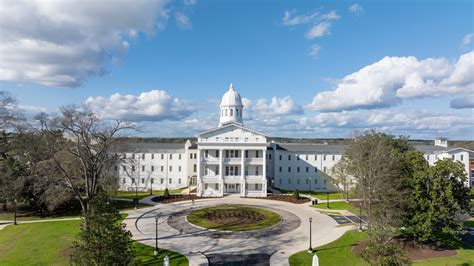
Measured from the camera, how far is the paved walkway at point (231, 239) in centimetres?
2698

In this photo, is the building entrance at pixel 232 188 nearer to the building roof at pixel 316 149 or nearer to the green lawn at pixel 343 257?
the building roof at pixel 316 149

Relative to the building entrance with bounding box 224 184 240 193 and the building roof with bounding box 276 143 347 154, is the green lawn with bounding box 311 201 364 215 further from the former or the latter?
the building roof with bounding box 276 143 347 154

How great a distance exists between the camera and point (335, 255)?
26.9 meters

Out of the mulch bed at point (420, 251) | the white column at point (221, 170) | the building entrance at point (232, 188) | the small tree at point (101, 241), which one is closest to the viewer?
the small tree at point (101, 241)

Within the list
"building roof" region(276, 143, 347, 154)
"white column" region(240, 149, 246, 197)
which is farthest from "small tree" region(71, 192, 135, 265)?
"building roof" region(276, 143, 347, 154)

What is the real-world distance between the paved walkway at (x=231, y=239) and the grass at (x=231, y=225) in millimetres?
2573

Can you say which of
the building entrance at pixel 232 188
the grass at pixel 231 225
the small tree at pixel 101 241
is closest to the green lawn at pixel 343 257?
the grass at pixel 231 225

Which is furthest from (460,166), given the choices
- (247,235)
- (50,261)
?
(50,261)

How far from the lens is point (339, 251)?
2780 centimetres

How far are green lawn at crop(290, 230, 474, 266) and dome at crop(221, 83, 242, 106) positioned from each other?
37665 millimetres

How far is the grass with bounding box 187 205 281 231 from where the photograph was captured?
34484mm

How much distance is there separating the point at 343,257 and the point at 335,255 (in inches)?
26.2

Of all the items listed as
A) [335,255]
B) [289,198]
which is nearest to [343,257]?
[335,255]

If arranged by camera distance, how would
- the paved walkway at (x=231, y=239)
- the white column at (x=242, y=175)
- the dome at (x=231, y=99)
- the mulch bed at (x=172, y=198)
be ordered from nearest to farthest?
the paved walkway at (x=231, y=239) < the mulch bed at (x=172, y=198) < the white column at (x=242, y=175) < the dome at (x=231, y=99)
